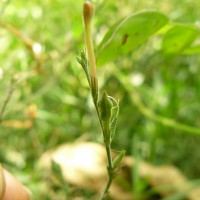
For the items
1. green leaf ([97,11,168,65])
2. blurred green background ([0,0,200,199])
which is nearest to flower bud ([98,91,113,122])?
green leaf ([97,11,168,65])

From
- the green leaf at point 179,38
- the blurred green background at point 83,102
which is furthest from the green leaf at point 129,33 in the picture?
the blurred green background at point 83,102

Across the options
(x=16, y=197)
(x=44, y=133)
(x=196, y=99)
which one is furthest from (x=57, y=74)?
(x=16, y=197)

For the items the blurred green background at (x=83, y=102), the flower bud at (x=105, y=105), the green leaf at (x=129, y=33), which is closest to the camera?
the flower bud at (x=105, y=105)

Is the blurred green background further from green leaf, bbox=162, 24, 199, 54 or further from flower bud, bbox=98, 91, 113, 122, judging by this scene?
flower bud, bbox=98, 91, 113, 122

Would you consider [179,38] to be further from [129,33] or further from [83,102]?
[83,102]

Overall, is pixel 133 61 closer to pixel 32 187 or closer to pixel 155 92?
pixel 155 92

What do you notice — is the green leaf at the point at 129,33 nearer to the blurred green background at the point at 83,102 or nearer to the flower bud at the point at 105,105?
the flower bud at the point at 105,105
